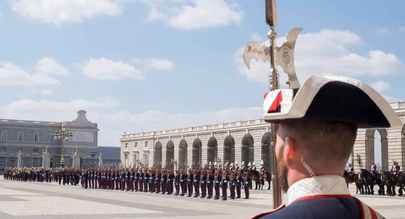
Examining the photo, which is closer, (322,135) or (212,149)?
(322,135)

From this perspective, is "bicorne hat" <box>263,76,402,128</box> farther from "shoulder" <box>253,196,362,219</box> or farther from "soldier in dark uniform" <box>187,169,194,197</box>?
"soldier in dark uniform" <box>187,169,194,197</box>

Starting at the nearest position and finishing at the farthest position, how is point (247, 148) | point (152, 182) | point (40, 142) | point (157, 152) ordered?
point (152, 182) < point (247, 148) < point (157, 152) < point (40, 142)

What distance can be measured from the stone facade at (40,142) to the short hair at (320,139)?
413 feet

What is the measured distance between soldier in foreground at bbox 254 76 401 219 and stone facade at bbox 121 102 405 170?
168ft

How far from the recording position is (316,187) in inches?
78.2

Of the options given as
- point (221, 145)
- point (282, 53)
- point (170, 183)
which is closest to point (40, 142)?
point (221, 145)

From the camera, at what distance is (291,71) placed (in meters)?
5.75

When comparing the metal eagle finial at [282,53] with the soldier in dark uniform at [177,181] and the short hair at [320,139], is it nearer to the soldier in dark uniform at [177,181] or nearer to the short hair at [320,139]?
the short hair at [320,139]

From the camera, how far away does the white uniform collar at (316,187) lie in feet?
6.51

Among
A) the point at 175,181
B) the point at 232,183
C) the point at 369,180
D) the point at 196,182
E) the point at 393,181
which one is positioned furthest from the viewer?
the point at 369,180

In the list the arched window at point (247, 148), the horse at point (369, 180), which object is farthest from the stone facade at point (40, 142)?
the horse at point (369, 180)

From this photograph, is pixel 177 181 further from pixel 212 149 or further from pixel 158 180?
pixel 212 149

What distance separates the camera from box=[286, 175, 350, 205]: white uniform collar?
198 cm

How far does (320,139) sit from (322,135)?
2cm
